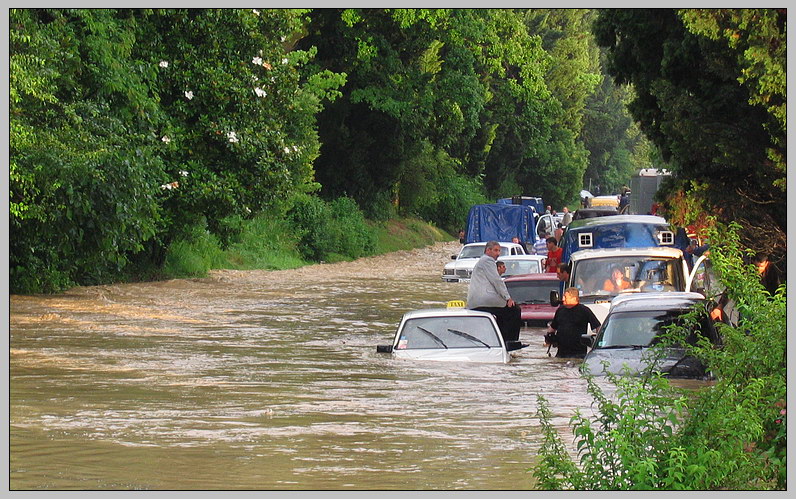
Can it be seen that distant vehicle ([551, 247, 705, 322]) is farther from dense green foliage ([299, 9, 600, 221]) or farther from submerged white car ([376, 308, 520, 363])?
dense green foliage ([299, 9, 600, 221])

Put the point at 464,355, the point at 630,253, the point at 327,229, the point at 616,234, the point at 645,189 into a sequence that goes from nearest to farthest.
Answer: the point at 464,355
the point at 630,253
the point at 616,234
the point at 327,229
the point at 645,189

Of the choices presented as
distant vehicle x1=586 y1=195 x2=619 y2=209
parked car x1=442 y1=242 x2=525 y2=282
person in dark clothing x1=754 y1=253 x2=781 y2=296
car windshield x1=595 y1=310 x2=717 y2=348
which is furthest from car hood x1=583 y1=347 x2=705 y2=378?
distant vehicle x1=586 y1=195 x2=619 y2=209

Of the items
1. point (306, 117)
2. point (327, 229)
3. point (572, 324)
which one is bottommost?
point (327, 229)

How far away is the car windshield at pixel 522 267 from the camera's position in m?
32.6

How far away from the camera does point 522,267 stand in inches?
1292

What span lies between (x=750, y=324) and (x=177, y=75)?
Answer: 73.3 feet

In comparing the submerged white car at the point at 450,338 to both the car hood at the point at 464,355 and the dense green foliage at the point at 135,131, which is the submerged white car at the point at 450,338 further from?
the dense green foliage at the point at 135,131

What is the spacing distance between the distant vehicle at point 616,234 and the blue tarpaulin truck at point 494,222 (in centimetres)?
2057

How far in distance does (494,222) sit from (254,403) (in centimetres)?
3325

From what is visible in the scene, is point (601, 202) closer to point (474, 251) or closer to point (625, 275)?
point (474, 251)

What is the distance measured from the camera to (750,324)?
34.6 ft

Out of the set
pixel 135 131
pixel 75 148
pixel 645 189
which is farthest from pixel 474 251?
pixel 645 189

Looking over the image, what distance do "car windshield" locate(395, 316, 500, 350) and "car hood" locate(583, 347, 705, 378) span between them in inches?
86.6

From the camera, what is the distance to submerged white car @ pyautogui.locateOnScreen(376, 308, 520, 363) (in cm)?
1769
